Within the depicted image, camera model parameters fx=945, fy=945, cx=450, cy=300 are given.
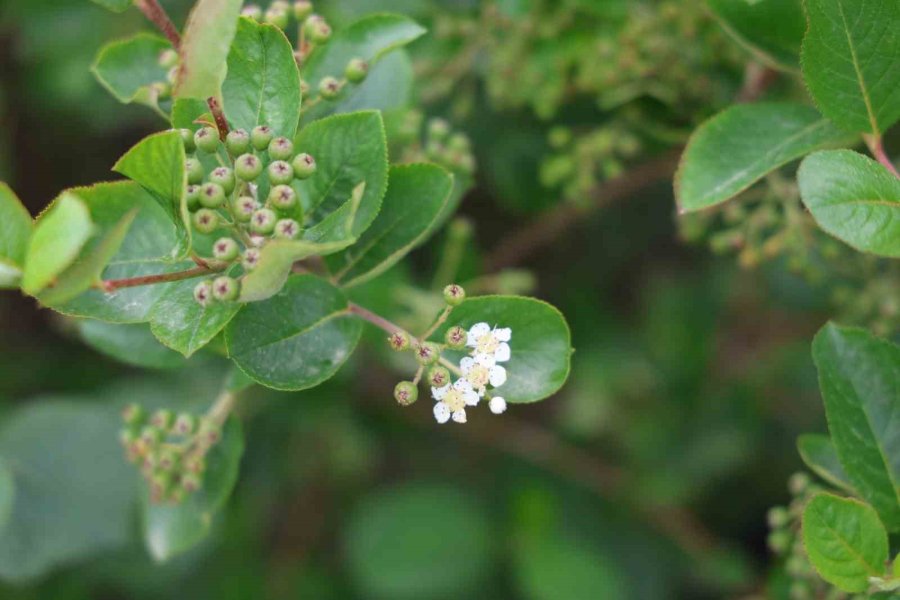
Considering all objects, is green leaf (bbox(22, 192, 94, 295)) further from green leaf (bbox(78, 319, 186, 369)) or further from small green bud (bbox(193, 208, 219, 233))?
green leaf (bbox(78, 319, 186, 369))

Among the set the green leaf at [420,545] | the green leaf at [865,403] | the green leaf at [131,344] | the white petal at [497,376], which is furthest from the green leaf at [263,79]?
the green leaf at [420,545]

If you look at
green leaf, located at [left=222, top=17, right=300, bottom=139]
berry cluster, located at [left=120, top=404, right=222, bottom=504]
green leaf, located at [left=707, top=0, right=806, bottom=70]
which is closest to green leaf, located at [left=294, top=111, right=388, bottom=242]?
green leaf, located at [left=222, top=17, right=300, bottom=139]

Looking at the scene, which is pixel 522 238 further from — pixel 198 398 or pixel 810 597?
pixel 810 597

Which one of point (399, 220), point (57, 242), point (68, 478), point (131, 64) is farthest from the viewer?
point (68, 478)

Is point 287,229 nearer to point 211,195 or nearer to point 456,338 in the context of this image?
point 211,195

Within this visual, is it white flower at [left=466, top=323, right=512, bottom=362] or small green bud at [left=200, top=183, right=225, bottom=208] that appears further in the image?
white flower at [left=466, top=323, right=512, bottom=362]

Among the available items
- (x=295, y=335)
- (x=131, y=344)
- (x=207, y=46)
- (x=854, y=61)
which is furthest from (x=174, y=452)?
(x=854, y=61)

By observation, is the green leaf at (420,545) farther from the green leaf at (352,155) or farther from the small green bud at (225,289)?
the small green bud at (225,289)
